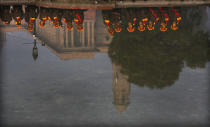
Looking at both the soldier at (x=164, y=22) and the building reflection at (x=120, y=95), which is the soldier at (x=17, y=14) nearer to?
the building reflection at (x=120, y=95)

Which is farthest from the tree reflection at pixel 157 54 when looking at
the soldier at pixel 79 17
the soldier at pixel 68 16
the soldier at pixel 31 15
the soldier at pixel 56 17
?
the soldier at pixel 31 15

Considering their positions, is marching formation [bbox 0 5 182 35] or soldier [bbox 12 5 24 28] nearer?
marching formation [bbox 0 5 182 35]

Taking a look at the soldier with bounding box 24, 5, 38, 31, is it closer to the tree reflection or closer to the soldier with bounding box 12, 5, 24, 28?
the soldier with bounding box 12, 5, 24, 28

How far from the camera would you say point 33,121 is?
3478 cm

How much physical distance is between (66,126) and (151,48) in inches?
803

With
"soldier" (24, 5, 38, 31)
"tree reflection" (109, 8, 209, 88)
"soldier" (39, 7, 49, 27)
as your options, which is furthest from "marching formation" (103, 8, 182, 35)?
"soldier" (24, 5, 38, 31)

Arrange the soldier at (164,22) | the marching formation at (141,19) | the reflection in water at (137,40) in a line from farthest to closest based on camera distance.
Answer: the soldier at (164,22), the marching formation at (141,19), the reflection in water at (137,40)

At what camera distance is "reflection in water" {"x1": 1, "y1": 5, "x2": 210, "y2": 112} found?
47.7 metres

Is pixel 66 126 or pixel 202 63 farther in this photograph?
pixel 202 63

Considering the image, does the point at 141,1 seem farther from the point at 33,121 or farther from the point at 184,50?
the point at 33,121

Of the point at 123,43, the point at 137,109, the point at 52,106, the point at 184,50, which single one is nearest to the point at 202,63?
the point at 184,50

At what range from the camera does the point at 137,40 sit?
5675cm

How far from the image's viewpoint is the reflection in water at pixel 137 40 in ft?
156

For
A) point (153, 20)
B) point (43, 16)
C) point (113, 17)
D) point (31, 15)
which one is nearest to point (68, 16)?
point (43, 16)
